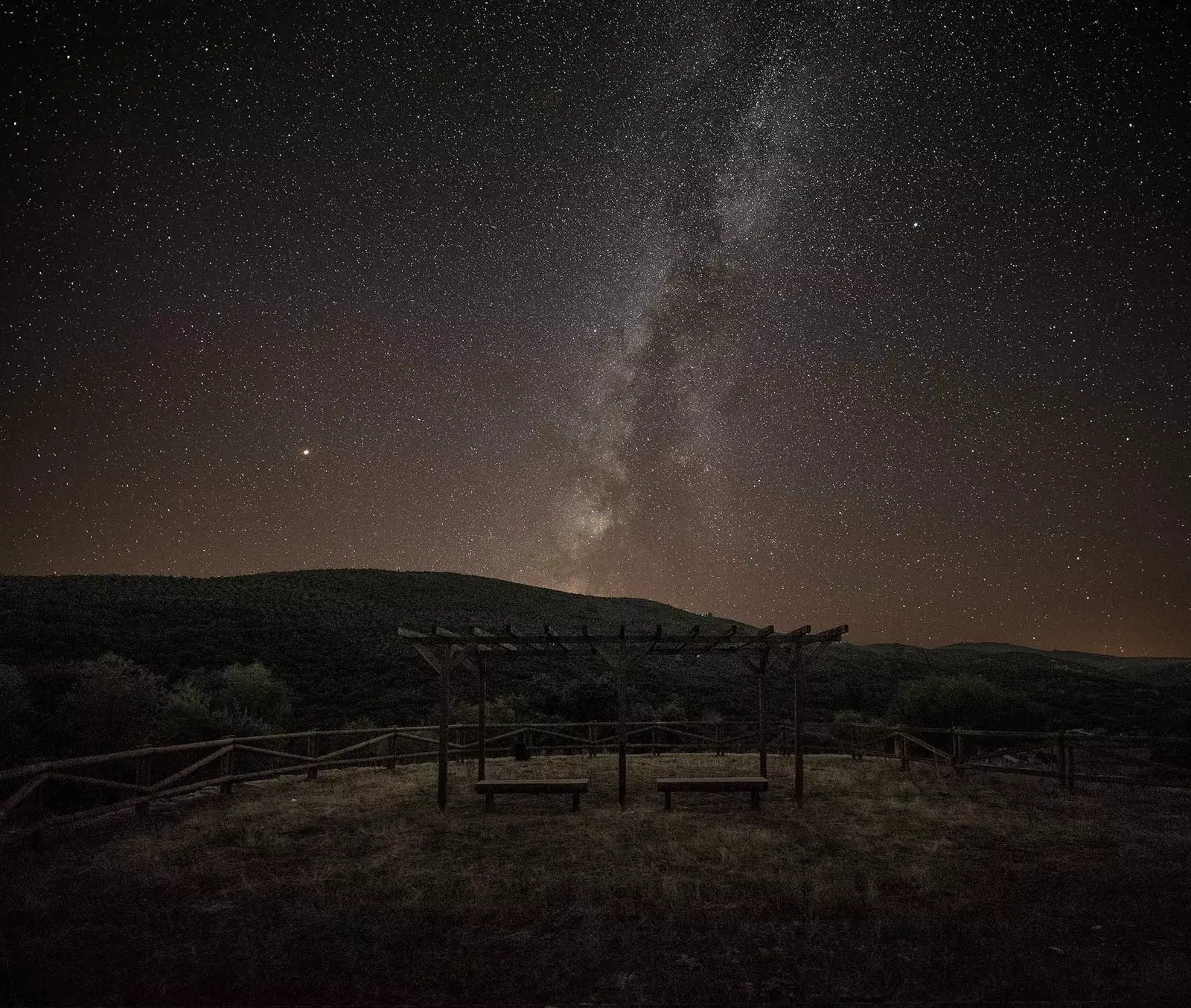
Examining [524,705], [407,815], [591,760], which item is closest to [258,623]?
[524,705]

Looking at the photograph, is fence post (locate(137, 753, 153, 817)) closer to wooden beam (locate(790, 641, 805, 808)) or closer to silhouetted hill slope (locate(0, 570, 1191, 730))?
wooden beam (locate(790, 641, 805, 808))

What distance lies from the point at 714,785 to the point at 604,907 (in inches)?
212

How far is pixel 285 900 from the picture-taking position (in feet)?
22.5

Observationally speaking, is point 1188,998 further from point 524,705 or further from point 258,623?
point 258,623

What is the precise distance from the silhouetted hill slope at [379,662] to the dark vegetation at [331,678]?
0.15m

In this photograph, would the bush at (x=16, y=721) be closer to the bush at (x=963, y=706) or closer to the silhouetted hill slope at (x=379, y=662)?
the silhouetted hill slope at (x=379, y=662)

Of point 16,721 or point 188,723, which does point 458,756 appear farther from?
point 16,721

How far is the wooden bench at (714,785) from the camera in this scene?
11.5 meters

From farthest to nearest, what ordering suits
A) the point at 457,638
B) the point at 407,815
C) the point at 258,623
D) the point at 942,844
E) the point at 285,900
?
the point at 258,623 → the point at 457,638 → the point at 407,815 → the point at 942,844 → the point at 285,900

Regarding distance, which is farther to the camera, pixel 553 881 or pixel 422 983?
pixel 553 881

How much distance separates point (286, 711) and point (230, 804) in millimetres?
18818

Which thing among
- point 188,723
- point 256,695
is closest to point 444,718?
point 188,723

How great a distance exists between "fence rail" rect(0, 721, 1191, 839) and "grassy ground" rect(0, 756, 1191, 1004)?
0.86 metres

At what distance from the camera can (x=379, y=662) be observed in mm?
40125
